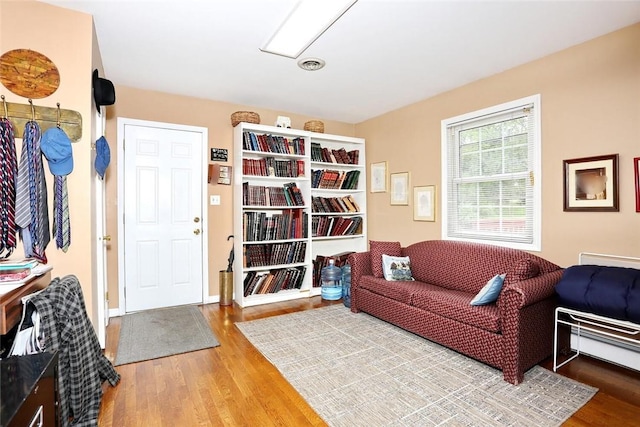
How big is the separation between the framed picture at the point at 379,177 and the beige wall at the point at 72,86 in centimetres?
339

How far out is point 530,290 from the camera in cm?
219

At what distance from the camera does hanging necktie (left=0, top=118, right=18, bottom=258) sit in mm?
1854

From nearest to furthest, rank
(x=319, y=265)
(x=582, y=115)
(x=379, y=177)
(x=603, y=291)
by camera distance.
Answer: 1. (x=603, y=291)
2. (x=582, y=115)
3. (x=319, y=265)
4. (x=379, y=177)

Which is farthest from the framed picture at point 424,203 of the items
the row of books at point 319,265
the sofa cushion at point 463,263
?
the row of books at point 319,265

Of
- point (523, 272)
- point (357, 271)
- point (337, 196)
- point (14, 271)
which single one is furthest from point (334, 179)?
point (14, 271)

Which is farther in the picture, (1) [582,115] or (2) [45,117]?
(1) [582,115]

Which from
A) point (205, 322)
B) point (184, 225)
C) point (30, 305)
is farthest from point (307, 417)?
point (184, 225)

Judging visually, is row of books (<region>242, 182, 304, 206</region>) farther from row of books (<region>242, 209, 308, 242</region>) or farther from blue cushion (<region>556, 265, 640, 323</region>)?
blue cushion (<region>556, 265, 640, 323</region>)

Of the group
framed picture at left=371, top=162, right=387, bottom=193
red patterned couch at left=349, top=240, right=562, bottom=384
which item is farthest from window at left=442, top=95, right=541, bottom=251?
framed picture at left=371, top=162, right=387, bottom=193

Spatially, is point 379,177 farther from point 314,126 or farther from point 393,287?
point 393,287

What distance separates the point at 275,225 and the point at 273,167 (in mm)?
741

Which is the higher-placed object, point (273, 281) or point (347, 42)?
point (347, 42)

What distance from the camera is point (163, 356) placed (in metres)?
2.55

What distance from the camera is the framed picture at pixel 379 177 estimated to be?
453cm
